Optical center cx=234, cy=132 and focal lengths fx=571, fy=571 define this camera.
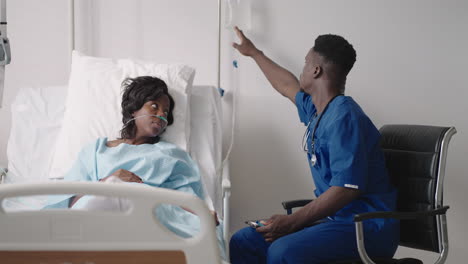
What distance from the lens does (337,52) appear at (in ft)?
7.25

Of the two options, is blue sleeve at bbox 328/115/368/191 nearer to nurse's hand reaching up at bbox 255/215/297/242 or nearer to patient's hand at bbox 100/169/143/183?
nurse's hand reaching up at bbox 255/215/297/242

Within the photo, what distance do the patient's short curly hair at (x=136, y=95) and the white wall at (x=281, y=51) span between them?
513 mm

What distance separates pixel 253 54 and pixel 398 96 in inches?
32.5

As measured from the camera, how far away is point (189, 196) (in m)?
1.30

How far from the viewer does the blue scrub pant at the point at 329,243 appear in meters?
1.96

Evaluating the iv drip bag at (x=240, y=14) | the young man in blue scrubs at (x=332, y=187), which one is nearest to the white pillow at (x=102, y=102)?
the iv drip bag at (x=240, y=14)

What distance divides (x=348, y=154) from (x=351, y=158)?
0.06 ft

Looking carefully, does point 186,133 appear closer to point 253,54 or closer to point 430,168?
point 253,54

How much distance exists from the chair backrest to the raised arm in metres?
0.51

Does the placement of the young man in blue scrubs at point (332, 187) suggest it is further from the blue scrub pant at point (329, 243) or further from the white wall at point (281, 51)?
the white wall at point (281, 51)

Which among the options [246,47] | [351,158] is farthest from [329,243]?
[246,47]

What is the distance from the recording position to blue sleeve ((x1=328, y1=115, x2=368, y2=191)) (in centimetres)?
199

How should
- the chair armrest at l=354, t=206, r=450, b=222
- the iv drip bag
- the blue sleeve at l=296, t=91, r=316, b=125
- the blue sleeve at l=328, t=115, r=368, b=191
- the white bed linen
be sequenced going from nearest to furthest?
the chair armrest at l=354, t=206, r=450, b=222 < the blue sleeve at l=328, t=115, r=368, b=191 < the blue sleeve at l=296, t=91, r=316, b=125 < the white bed linen < the iv drip bag

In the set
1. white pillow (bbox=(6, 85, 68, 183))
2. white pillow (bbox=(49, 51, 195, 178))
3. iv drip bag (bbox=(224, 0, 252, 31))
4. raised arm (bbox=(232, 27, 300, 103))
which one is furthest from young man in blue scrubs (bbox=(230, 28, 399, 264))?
white pillow (bbox=(6, 85, 68, 183))
